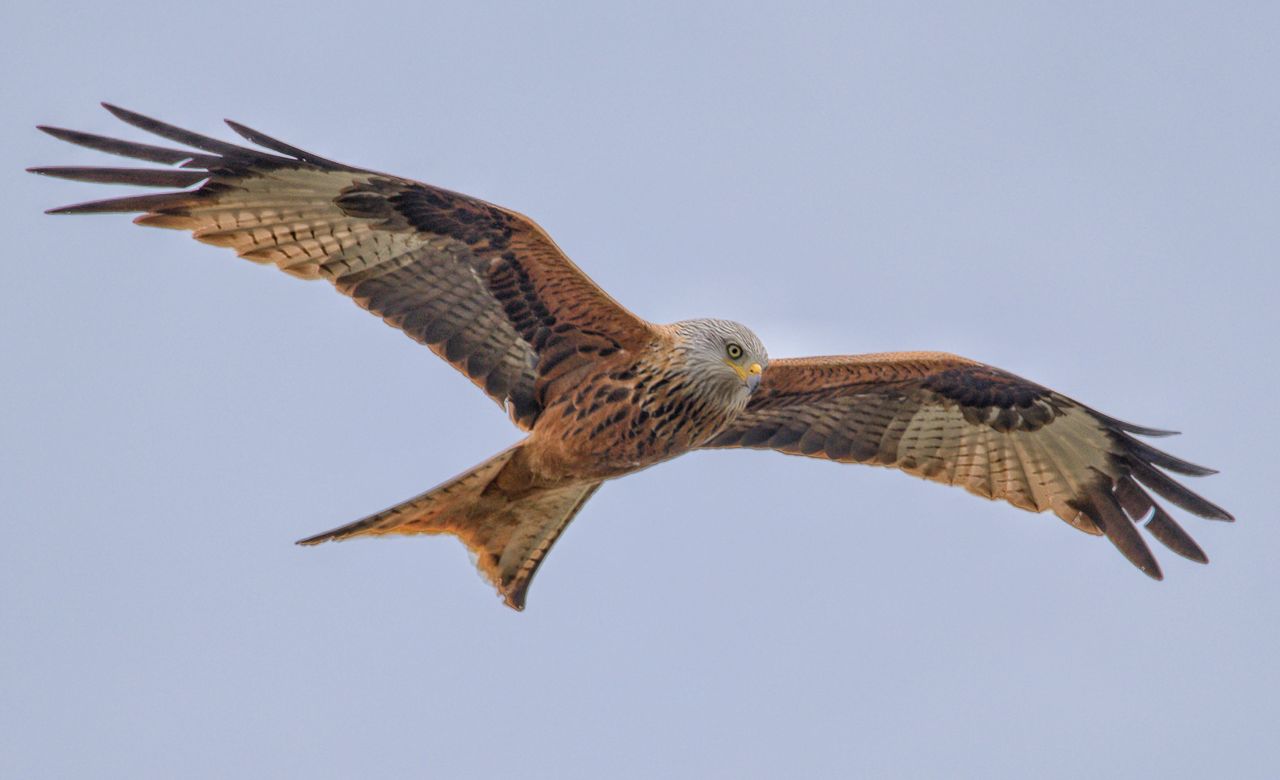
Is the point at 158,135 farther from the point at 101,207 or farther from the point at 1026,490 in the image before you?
the point at 1026,490

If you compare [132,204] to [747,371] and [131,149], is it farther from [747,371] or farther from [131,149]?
[747,371]

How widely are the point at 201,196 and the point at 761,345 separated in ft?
12.4

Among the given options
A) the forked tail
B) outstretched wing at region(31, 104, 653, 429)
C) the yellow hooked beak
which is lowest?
the forked tail

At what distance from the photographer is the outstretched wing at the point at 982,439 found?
12.8m

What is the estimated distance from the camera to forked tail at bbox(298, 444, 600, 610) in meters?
11.4

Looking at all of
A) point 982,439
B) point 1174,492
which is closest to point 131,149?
point 982,439

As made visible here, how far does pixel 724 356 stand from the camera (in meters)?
11.5

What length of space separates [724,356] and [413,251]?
7.17 feet

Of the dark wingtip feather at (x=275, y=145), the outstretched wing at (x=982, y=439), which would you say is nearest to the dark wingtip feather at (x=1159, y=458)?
the outstretched wing at (x=982, y=439)

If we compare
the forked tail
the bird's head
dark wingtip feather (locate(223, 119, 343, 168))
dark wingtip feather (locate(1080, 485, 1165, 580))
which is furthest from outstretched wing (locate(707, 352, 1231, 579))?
dark wingtip feather (locate(223, 119, 343, 168))

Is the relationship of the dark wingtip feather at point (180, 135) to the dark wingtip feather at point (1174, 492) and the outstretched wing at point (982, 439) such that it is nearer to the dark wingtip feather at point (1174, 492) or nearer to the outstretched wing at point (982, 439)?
the outstretched wing at point (982, 439)

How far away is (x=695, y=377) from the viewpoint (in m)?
11.4

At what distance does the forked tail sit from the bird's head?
3.96ft

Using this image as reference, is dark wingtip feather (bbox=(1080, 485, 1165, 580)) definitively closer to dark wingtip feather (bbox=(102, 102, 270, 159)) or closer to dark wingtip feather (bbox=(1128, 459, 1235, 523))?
dark wingtip feather (bbox=(1128, 459, 1235, 523))
